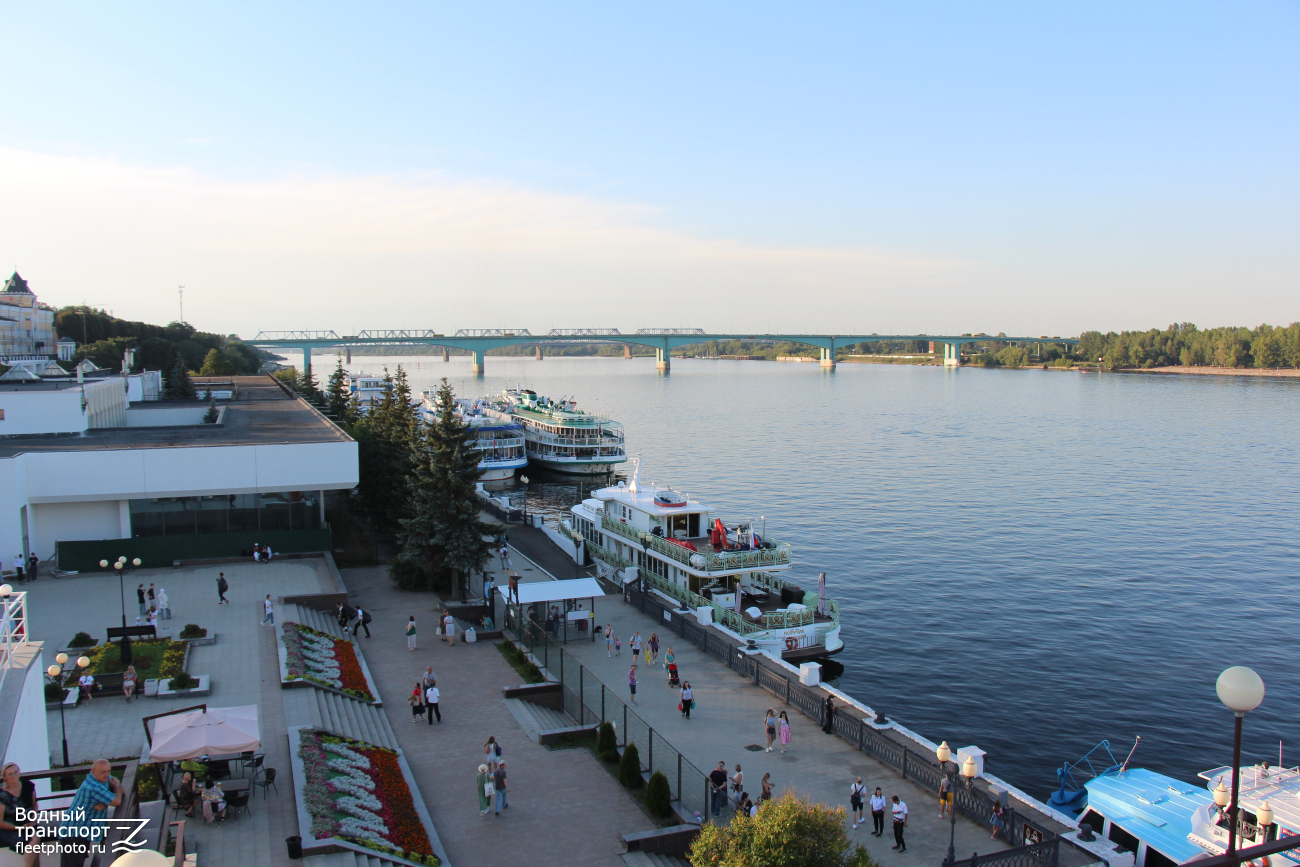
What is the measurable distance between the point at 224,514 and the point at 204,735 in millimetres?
21619

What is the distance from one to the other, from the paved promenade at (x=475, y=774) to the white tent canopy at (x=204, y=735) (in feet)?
13.3

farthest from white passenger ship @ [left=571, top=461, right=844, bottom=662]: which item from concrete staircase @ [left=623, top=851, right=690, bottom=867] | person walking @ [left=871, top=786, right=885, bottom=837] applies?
concrete staircase @ [left=623, top=851, right=690, bottom=867]

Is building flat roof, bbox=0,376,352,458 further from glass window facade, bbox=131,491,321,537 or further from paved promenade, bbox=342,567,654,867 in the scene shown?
paved promenade, bbox=342,567,654,867

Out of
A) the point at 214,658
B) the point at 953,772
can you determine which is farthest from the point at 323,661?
the point at 953,772

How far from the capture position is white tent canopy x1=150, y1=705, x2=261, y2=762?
1507 cm

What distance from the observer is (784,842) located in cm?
1116

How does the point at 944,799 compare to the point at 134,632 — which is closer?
the point at 944,799

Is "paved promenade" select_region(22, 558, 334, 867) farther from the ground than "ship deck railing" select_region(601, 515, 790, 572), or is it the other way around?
"ship deck railing" select_region(601, 515, 790, 572)

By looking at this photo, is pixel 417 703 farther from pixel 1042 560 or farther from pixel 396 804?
pixel 1042 560

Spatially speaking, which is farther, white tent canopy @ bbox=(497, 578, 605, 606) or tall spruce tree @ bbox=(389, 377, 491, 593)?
tall spruce tree @ bbox=(389, 377, 491, 593)

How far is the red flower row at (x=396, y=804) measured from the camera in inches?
605

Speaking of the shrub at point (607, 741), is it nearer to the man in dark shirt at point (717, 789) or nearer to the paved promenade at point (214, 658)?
the man in dark shirt at point (717, 789)

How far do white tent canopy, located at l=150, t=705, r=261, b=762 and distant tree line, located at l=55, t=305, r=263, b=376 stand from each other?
9457 centimetres

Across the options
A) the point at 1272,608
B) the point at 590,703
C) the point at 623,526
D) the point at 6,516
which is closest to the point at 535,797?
the point at 590,703
